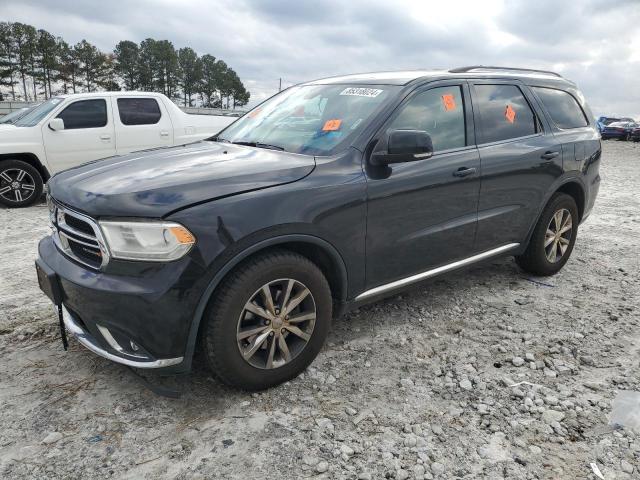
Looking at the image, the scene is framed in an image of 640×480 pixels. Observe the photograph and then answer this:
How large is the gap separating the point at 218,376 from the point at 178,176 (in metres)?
1.06

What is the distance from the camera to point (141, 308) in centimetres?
234

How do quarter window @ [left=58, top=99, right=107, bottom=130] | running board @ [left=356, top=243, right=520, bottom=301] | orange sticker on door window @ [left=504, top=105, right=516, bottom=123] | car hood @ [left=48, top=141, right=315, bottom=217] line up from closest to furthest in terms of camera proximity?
car hood @ [left=48, top=141, right=315, bottom=217]
running board @ [left=356, top=243, right=520, bottom=301]
orange sticker on door window @ [left=504, top=105, right=516, bottom=123]
quarter window @ [left=58, top=99, right=107, bottom=130]

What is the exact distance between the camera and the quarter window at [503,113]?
3.81 m

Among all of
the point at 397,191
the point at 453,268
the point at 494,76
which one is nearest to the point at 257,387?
the point at 397,191

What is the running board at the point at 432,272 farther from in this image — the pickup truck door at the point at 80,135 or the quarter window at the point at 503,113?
the pickup truck door at the point at 80,135

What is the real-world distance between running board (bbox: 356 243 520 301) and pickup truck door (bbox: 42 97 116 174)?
6426 millimetres

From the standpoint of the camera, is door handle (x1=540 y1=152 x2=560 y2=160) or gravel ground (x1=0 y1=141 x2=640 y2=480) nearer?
gravel ground (x1=0 y1=141 x2=640 y2=480)

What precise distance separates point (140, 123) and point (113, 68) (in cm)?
8649

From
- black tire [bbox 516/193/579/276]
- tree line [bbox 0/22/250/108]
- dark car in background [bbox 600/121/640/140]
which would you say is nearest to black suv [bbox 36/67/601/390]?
black tire [bbox 516/193/579/276]

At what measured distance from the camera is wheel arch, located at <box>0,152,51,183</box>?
24.9 ft

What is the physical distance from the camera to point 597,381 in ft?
9.89

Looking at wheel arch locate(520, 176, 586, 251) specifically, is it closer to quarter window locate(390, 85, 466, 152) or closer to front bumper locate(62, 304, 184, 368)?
quarter window locate(390, 85, 466, 152)

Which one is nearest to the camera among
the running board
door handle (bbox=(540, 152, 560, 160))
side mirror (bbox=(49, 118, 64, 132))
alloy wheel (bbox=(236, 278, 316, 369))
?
alloy wheel (bbox=(236, 278, 316, 369))

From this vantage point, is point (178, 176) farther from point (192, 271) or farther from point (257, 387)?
point (257, 387)
